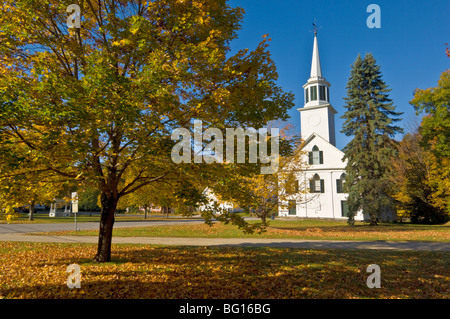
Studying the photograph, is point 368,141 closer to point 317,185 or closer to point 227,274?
point 317,185

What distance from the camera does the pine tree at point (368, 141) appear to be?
25422 millimetres

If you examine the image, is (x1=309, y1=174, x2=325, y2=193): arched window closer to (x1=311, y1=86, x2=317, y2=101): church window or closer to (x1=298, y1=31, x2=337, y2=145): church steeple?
(x1=298, y1=31, x2=337, y2=145): church steeple

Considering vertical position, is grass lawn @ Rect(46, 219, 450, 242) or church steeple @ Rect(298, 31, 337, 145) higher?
church steeple @ Rect(298, 31, 337, 145)

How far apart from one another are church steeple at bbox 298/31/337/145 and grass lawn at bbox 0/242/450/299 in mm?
30679

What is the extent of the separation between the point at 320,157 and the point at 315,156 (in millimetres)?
611

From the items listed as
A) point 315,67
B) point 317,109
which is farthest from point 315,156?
point 315,67

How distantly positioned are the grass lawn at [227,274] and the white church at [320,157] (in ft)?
72.5

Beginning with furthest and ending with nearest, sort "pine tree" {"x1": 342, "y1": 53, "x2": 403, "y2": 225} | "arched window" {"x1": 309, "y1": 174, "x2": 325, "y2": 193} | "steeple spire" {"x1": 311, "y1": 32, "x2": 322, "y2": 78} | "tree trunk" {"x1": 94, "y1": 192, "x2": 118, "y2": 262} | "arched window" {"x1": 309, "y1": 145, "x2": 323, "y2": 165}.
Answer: "steeple spire" {"x1": 311, "y1": 32, "x2": 322, "y2": 78} < "arched window" {"x1": 309, "y1": 145, "x2": 323, "y2": 165} < "arched window" {"x1": 309, "y1": 174, "x2": 325, "y2": 193} < "pine tree" {"x1": 342, "y1": 53, "x2": 403, "y2": 225} < "tree trunk" {"x1": 94, "y1": 192, "x2": 118, "y2": 262}

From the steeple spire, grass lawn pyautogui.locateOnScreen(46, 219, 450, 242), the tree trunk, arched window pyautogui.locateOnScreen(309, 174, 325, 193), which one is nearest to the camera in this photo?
the tree trunk

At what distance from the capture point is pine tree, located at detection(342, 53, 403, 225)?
83.4ft

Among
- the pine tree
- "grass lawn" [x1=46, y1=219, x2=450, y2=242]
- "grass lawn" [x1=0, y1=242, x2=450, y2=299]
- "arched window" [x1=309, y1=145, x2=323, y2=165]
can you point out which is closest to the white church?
"arched window" [x1=309, y1=145, x2=323, y2=165]

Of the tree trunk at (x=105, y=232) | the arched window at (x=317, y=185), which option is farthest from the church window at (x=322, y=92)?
the tree trunk at (x=105, y=232)
